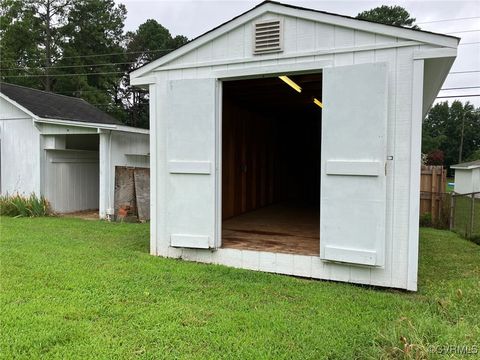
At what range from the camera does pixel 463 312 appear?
10.6 ft

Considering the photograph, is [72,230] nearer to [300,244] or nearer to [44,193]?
[44,193]

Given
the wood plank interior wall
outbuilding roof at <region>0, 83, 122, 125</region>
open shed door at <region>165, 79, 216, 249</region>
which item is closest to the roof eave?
outbuilding roof at <region>0, 83, 122, 125</region>

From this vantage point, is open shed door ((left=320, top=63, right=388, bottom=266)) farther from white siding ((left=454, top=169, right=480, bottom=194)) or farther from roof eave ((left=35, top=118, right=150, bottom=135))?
white siding ((left=454, top=169, right=480, bottom=194))

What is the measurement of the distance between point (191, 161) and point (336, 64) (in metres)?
2.03

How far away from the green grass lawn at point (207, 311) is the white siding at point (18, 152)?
510 cm

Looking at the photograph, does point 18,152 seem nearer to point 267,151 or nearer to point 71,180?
point 71,180

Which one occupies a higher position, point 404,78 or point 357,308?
point 404,78

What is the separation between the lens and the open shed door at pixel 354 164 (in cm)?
398

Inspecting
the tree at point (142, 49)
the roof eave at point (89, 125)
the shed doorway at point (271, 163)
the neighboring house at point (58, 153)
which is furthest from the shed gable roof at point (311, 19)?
the tree at point (142, 49)

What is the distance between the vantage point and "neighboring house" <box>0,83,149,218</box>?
9.12 metres

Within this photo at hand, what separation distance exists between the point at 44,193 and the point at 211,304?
24.9 ft

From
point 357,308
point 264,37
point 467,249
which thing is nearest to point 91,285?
point 357,308

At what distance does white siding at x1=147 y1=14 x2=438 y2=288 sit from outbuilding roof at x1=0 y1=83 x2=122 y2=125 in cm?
644

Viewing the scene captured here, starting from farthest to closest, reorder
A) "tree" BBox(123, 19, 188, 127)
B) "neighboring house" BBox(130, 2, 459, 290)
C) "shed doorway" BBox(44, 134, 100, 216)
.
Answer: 1. "tree" BBox(123, 19, 188, 127)
2. "shed doorway" BBox(44, 134, 100, 216)
3. "neighboring house" BBox(130, 2, 459, 290)
